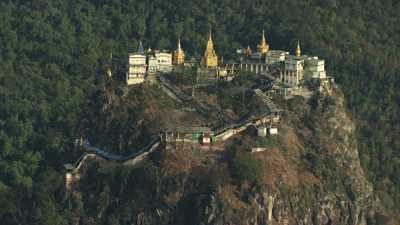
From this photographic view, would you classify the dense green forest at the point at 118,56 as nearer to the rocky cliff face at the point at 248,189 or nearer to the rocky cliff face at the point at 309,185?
the rocky cliff face at the point at 248,189

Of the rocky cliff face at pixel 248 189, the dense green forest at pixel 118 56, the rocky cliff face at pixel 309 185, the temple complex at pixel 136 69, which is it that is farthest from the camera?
the dense green forest at pixel 118 56

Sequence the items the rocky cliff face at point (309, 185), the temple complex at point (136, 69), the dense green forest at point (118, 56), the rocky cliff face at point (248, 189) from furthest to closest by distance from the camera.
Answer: the dense green forest at point (118, 56) → the temple complex at point (136, 69) → the rocky cliff face at point (248, 189) → the rocky cliff face at point (309, 185)

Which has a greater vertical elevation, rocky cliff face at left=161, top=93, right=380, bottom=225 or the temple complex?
the temple complex

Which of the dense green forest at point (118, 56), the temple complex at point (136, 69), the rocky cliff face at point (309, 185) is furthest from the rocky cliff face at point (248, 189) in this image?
the temple complex at point (136, 69)

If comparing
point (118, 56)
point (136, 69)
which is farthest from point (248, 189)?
point (118, 56)

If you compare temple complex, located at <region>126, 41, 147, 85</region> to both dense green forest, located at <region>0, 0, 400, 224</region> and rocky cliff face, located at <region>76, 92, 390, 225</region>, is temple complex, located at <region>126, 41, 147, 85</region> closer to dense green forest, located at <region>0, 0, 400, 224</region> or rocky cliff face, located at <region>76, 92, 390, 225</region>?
dense green forest, located at <region>0, 0, 400, 224</region>

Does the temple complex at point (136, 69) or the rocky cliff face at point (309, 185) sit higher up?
the temple complex at point (136, 69)

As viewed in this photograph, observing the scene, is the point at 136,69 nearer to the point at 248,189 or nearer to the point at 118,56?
the point at 248,189

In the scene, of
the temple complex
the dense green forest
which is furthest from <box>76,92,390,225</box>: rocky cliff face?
the temple complex

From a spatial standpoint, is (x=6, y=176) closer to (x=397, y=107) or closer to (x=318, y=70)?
(x=318, y=70)
